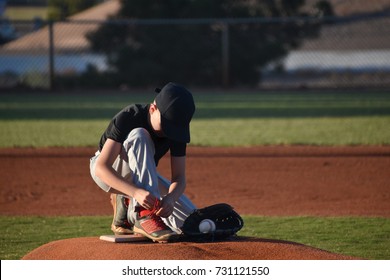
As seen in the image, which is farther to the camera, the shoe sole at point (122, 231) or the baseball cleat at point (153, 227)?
the shoe sole at point (122, 231)

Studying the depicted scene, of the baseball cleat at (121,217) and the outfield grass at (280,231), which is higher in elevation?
the baseball cleat at (121,217)

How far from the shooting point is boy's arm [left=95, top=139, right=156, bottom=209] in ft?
18.8

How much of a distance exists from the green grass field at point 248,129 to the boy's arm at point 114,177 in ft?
4.27

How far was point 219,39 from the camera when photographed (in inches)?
1050

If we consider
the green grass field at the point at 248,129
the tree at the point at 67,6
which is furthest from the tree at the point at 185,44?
the tree at the point at 67,6

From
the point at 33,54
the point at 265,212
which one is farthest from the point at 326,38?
the point at 265,212

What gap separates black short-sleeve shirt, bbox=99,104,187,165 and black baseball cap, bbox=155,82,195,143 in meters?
0.24

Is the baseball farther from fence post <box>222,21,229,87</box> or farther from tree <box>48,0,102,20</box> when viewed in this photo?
tree <box>48,0,102,20</box>

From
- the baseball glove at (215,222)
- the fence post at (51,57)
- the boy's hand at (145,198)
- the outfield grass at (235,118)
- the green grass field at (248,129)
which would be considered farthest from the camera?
the fence post at (51,57)

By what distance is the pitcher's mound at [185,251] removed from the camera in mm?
5520

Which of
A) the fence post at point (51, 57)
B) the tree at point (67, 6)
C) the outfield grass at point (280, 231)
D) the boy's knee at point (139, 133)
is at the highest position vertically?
the tree at point (67, 6)

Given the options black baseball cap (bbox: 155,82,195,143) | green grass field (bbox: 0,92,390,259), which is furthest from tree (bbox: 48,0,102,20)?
black baseball cap (bbox: 155,82,195,143)

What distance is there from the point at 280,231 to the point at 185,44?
61.4ft

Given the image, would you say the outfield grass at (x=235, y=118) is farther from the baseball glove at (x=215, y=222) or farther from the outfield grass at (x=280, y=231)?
the baseball glove at (x=215, y=222)
